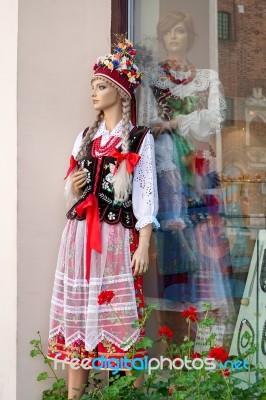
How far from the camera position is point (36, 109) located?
431 cm

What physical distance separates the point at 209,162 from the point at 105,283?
965 mm

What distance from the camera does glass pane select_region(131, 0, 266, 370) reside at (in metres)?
4.21

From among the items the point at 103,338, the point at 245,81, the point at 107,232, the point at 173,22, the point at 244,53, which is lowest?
the point at 103,338

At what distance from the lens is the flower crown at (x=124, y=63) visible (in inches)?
158

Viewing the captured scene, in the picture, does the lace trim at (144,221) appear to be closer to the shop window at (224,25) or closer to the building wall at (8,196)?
the building wall at (8,196)

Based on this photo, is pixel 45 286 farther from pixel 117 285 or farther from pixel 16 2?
pixel 16 2

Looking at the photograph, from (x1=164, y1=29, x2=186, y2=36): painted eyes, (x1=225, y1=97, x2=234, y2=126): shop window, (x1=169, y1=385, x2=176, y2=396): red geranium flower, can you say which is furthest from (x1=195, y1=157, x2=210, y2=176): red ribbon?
(x1=169, y1=385, x2=176, y2=396): red geranium flower

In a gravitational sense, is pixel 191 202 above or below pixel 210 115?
below

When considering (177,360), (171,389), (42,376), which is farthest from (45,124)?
(171,389)

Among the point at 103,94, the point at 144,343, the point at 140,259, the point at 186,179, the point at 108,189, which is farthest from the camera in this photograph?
the point at 186,179

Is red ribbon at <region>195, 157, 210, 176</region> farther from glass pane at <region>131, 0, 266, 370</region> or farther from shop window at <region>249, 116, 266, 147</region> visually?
shop window at <region>249, 116, 266, 147</region>

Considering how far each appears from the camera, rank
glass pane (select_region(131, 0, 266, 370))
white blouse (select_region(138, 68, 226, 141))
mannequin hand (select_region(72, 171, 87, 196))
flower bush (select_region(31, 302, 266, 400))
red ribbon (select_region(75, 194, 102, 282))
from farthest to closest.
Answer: white blouse (select_region(138, 68, 226, 141)) → glass pane (select_region(131, 0, 266, 370)) → mannequin hand (select_region(72, 171, 87, 196)) → red ribbon (select_region(75, 194, 102, 282)) → flower bush (select_region(31, 302, 266, 400))

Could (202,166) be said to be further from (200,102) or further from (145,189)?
(145,189)

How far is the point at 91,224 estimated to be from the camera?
12.7ft
